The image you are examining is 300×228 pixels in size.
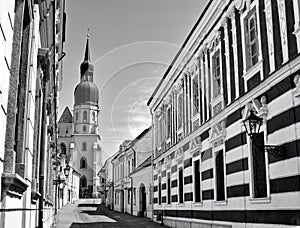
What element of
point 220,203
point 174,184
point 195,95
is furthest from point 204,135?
point 174,184

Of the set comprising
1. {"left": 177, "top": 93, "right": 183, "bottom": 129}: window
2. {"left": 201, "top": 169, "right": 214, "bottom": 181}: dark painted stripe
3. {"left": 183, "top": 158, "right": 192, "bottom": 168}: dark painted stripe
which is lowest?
{"left": 201, "top": 169, "right": 214, "bottom": 181}: dark painted stripe

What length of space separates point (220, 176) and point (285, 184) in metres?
4.76

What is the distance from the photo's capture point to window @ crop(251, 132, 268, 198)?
9711 millimetres

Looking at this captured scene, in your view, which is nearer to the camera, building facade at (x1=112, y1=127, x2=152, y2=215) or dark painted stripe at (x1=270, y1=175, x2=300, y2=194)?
dark painted stripe at (x1=270, y1=175, x2=300, y2=194)

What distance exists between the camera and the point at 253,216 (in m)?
10.3

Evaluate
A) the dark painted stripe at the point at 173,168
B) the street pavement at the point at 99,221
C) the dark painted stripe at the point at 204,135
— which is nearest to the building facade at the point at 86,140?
the street pavement at the point at 99,221

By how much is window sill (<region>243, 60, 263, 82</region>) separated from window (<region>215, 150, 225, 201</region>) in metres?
3.12

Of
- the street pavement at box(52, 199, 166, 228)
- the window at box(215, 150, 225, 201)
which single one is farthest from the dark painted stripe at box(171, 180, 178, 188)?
the window at box(215, 150, 225, 201)

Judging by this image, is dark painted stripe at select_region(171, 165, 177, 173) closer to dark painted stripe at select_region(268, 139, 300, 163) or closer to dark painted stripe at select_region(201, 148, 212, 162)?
dark painted stripe at select_region(201, 148, 212, 162)

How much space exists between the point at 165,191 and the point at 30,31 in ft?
54.7

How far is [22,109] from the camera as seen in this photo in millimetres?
5770

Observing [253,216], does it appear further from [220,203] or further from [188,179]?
[188,179]

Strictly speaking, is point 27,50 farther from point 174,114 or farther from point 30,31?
point 174,114

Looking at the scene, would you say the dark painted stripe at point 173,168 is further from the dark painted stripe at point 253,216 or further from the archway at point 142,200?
the archway at point 142,200
